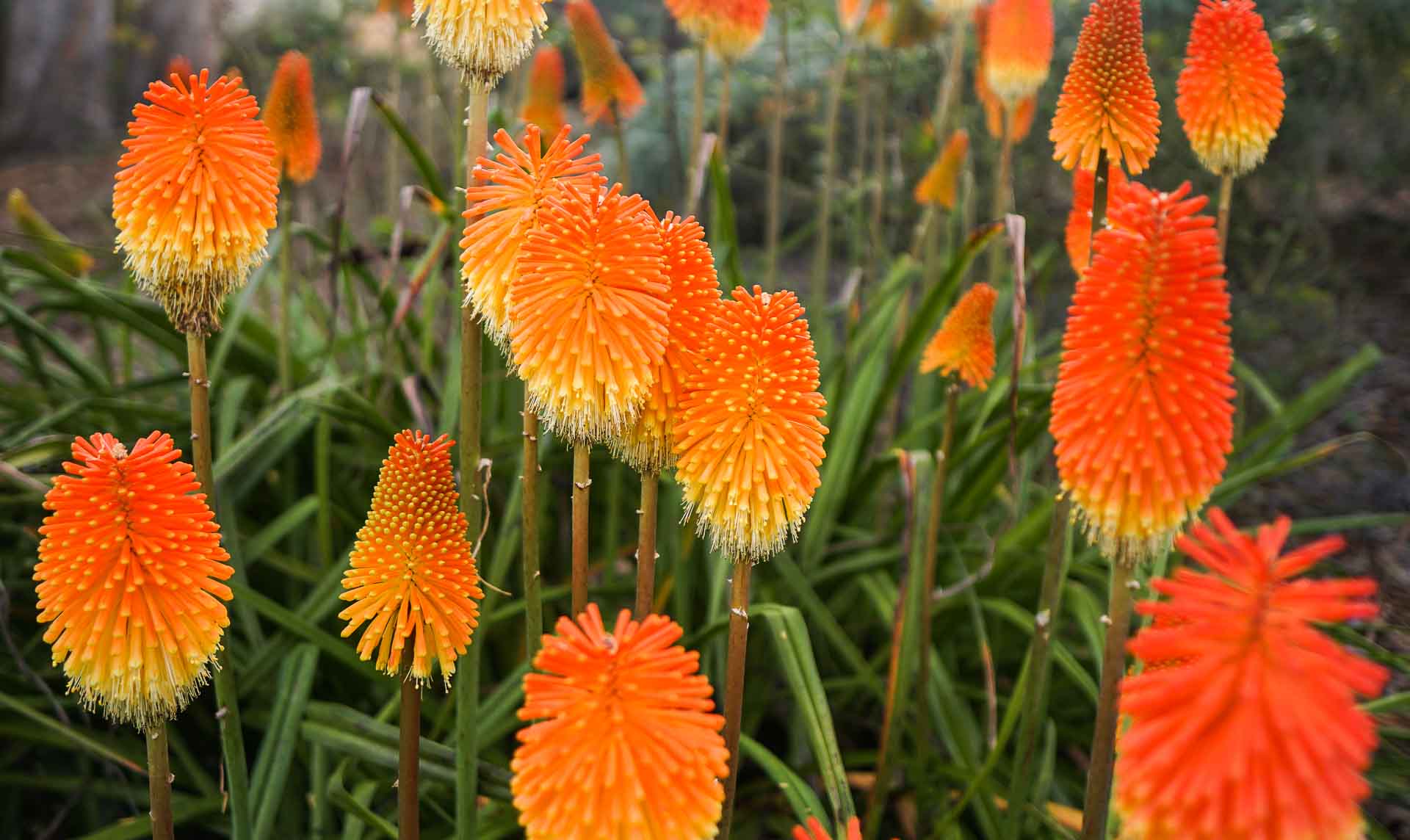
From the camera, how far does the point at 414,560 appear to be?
159 centimetres

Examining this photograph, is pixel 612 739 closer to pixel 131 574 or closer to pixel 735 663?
pixel 735 663

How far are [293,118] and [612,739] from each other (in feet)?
8.48

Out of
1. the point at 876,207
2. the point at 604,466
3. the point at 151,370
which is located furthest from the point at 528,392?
the point at 151,370

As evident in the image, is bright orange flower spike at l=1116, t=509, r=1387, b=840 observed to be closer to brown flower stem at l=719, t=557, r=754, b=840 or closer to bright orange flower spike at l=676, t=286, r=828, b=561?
bright orange flower spike at l=676, t=286, r=828, b=561

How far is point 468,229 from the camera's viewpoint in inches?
66.7

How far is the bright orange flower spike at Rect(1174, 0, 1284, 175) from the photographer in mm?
2178

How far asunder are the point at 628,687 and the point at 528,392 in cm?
65

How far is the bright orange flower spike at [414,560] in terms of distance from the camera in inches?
62.0

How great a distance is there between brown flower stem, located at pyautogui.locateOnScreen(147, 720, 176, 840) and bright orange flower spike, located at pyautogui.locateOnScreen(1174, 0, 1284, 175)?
7.08 ft

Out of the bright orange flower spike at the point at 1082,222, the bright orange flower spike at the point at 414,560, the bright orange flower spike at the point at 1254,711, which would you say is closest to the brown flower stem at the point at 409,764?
the bright orange flower spike at the point at 414,560

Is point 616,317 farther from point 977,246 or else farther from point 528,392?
point 977,246

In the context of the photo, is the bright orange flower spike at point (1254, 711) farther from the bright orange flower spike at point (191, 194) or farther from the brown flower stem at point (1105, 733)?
A: the bright orange flower spike at point (191, 194)

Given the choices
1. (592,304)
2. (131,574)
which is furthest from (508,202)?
(131,574)

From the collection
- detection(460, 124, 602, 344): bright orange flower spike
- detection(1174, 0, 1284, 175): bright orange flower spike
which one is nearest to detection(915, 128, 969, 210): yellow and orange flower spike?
detection(1174, 0, 1284, 175): bright orange flower spike
